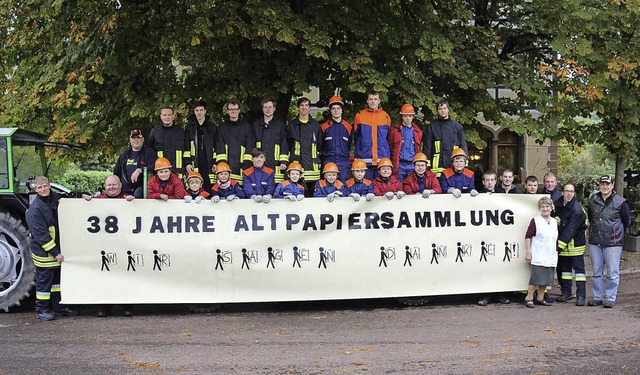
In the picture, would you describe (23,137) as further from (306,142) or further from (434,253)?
(434,253)

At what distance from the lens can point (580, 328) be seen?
8039 mm

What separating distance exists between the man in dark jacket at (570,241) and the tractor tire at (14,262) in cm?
707

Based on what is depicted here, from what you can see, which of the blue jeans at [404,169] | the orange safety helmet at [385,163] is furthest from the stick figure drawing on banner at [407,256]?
the blue jeans at [404,169]

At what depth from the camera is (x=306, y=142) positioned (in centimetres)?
1016

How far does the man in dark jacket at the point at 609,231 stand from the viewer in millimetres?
9266

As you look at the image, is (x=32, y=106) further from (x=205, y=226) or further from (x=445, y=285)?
(x=445, y=285)

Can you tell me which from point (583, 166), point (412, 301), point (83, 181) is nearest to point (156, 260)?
point (412, 301)

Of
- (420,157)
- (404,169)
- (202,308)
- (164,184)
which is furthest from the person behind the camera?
(404,169)

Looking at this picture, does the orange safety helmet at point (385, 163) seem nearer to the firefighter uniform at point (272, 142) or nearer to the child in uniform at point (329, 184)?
the child in uniform at point (329, 184)

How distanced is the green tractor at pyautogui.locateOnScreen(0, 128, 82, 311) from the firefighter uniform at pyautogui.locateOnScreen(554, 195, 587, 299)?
23.3 ft

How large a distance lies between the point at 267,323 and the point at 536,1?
8433 millimetres

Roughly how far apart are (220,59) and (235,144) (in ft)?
11.3

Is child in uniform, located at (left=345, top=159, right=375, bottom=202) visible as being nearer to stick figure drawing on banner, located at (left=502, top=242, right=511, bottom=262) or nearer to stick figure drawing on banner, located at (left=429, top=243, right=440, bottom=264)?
stick figure drawing on banner, located at (left=429, top=243, right=440, bottom=264)

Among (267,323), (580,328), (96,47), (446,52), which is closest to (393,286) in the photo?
(267,323)
